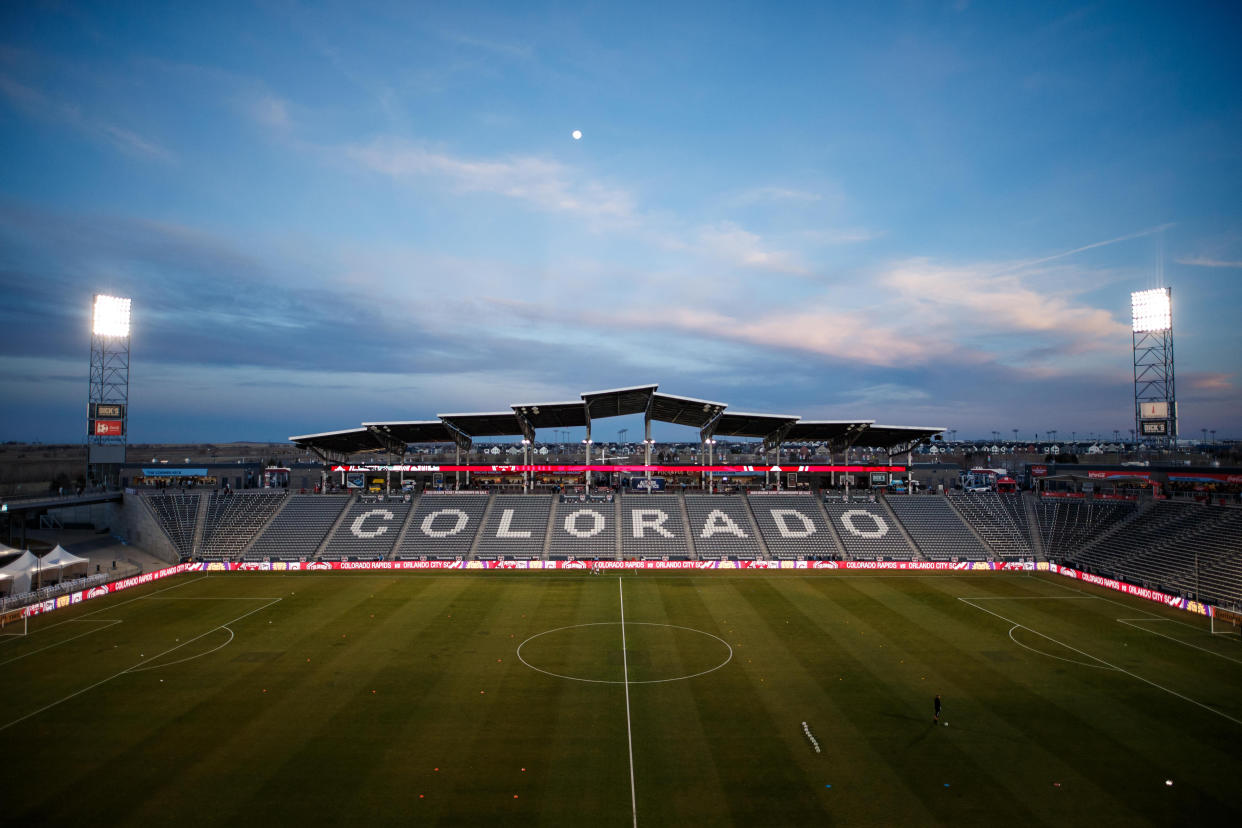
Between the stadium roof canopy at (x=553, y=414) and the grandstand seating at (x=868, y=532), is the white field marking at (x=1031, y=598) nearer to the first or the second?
the grandstand seating at (x=868, y=532)

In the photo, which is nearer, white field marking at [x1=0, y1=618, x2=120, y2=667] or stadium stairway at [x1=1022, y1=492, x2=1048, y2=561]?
white field marking at [x1=0, y1=618, x2=120, y2=667]

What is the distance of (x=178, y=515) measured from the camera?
6097 centimetres

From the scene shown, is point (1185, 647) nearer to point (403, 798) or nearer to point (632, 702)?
point (632, 702)

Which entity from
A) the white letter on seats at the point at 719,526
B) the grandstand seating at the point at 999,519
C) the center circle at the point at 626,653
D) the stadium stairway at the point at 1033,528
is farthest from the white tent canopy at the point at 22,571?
the stadium stairway at the point at 1033,528

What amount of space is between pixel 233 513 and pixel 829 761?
200 feet

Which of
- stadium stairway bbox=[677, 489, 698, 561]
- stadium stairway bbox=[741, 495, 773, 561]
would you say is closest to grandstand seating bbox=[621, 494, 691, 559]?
stadium stairway bbox=[677, 489, 698, 561]

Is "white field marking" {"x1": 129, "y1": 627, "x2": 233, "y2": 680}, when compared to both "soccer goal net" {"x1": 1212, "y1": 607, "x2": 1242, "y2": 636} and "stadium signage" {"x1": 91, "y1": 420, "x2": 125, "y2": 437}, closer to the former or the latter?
"stadium signage" {"x1": 91, "y1": 420, "x2": 125, "y2": 437}

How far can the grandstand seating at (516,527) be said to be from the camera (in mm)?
57875

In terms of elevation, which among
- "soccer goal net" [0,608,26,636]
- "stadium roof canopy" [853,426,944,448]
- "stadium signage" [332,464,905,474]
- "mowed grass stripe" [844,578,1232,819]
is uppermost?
"stadium roof canopy" [853,426,944,448]

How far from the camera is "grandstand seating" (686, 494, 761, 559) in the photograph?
2288 inches

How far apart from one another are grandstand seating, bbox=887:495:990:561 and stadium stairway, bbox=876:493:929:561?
0.19 meters

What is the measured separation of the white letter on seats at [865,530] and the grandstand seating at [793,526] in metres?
2.16

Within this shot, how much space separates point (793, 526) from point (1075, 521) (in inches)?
969

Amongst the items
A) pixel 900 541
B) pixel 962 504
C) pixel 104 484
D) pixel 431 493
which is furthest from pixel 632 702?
pixel 104 484
